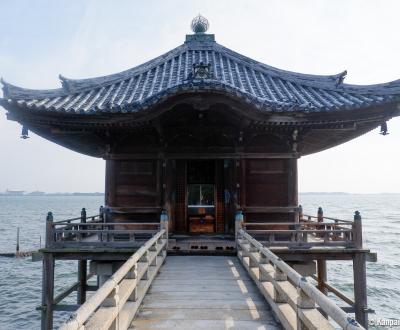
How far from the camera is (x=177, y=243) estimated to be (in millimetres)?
11172

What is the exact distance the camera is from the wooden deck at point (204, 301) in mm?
5527

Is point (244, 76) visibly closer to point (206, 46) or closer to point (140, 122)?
point (206, 46)

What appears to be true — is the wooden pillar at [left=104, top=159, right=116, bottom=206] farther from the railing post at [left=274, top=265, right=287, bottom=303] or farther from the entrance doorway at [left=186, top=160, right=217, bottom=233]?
the railing post at [left=274, top=265, right=287, bottom=303]

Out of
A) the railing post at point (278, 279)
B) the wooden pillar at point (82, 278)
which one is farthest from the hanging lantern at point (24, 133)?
the railing post at point (278, 279)

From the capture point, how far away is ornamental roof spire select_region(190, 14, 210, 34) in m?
17.8

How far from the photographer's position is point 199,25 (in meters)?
17.8

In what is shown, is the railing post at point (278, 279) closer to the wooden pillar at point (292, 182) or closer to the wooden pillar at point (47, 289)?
the wooden pillar at point (292, 182)

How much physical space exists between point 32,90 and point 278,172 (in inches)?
371

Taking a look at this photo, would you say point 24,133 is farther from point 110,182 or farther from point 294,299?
point 294,299

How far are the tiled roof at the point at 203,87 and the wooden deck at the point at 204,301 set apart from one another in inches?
204

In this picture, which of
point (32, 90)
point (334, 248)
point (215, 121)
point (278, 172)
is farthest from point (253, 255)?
point (32, 90)

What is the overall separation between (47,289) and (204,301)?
251 inches

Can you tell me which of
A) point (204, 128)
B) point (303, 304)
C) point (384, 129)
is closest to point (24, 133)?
point (204, 128)
